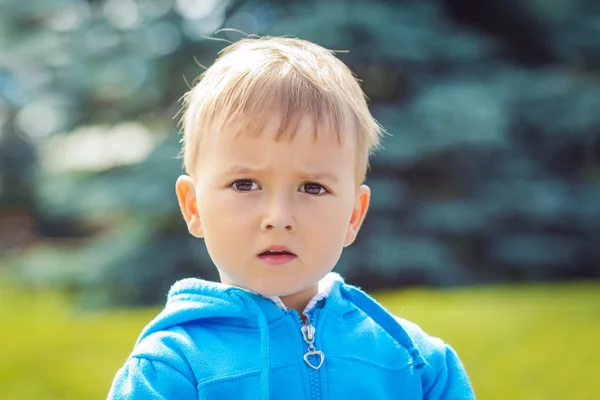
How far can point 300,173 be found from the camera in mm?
1692

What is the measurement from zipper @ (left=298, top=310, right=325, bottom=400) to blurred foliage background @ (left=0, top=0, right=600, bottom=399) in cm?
541

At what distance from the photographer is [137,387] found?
1.61m

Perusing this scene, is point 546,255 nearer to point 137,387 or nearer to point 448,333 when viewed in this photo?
point 448,333

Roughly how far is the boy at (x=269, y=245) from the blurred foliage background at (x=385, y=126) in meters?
5.32

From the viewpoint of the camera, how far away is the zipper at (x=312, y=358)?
5.67ft

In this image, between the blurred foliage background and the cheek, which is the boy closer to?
the cheek

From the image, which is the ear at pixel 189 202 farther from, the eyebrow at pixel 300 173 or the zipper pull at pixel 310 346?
the zipper pull at pixel 310 346

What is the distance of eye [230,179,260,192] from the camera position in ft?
5.60

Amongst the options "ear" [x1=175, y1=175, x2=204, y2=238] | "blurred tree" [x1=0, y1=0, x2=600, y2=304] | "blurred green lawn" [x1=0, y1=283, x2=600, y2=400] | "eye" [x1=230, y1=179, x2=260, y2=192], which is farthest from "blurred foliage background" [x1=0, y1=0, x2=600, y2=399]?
"eye" [x1=230, y1=179, x2=260, y2=192]

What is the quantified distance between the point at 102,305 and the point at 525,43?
5.34 meters

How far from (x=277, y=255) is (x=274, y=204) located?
121 millimetres

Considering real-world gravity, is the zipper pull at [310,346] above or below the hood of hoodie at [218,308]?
below

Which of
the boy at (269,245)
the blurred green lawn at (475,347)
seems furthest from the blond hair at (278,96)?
the blurred green lawn at (475,347)

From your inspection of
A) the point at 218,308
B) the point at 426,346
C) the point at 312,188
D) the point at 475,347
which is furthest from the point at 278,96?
the point at 475,347
